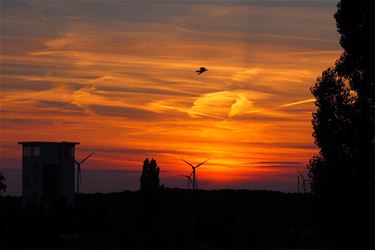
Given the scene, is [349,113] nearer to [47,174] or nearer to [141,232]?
[141,232]

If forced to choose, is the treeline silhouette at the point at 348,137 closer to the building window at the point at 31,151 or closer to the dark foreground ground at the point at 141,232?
the dark foreground ground at the point at 141,232

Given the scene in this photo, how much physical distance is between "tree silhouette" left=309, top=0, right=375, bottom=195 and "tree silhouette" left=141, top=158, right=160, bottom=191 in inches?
2232

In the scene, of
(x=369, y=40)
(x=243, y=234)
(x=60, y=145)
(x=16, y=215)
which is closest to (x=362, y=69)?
(x=369, y=40)

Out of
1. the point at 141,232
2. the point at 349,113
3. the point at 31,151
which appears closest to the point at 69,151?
the point at 31,151

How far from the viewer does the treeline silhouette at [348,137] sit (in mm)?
36344

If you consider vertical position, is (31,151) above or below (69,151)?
above

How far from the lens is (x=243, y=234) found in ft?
238

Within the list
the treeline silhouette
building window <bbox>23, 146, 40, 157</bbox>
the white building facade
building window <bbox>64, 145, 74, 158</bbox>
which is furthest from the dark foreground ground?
building window <bbox>23, 146, 40, 157</bbox>

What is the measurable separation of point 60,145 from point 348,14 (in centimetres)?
7972

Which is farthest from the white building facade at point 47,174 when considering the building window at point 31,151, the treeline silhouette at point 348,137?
the treeline silhouette at point 348,137

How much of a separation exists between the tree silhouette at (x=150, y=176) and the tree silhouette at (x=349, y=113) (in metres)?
56.7

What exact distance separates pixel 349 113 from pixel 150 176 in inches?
2371

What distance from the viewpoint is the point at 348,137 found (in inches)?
1478

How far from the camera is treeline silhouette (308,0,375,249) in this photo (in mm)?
36344
